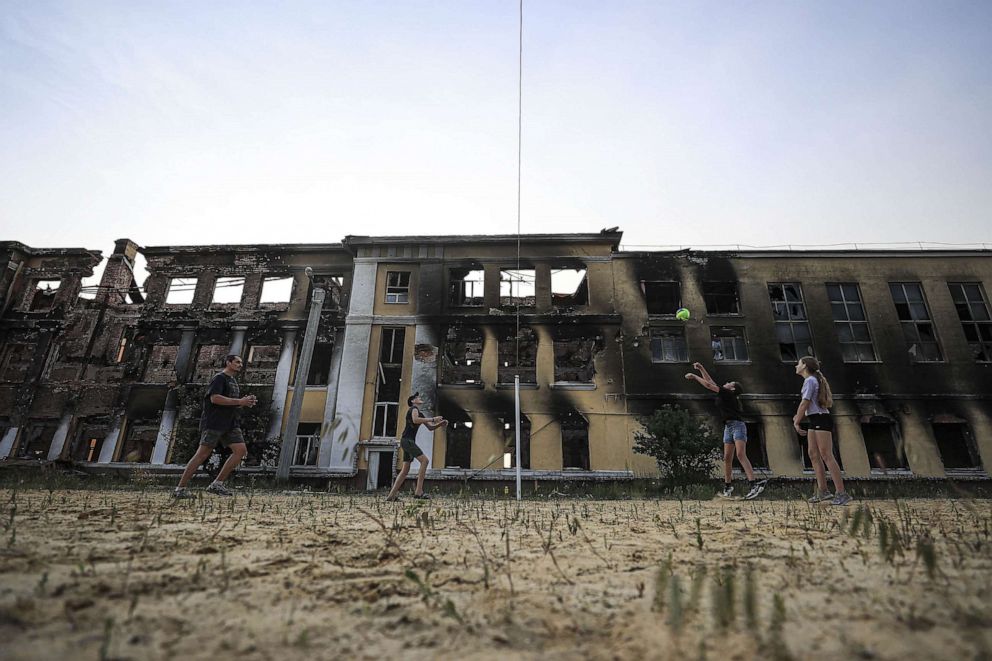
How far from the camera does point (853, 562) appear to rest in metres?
2.60

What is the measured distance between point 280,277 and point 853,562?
75.0 ft

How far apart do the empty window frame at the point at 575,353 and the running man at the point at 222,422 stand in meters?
13.7

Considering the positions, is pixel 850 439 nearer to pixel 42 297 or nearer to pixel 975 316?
pixel 975 316

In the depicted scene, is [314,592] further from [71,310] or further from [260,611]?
[71,310]

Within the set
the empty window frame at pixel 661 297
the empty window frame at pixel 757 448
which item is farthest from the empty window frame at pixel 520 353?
the empty window frame at pixel 757 448

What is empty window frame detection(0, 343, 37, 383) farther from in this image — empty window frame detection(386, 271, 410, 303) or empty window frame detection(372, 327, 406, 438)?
empty window frame detection(386, 271, 410, 303)

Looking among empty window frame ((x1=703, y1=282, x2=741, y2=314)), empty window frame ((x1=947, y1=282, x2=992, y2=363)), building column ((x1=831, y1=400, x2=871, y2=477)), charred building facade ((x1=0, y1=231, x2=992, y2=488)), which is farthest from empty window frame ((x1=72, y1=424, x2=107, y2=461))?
empty window frame ((x1=947, y1=282, x2=992, y2=363))

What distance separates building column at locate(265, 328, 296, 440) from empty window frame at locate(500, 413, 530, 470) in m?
8.86

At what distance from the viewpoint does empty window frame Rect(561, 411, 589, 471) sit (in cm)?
1742

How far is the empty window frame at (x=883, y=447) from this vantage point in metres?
16.4

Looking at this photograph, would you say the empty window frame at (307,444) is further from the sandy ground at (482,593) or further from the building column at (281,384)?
the sandy ground at (482,593)

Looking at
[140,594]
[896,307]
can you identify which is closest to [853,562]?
[140,594]

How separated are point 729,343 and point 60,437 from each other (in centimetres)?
2794

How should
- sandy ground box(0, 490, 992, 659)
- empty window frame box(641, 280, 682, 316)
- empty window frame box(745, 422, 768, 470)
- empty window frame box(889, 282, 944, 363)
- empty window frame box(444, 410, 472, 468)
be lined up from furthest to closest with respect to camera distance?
empty window frame box(641, 280, 682, 316)
empty window frame box(889, 282, 944, 363)
empty window frame box(444, 410, 472, 468)
empty window frame box(745, 422, 768, 470)
sandy ground box(0, 490, 992, 659)
